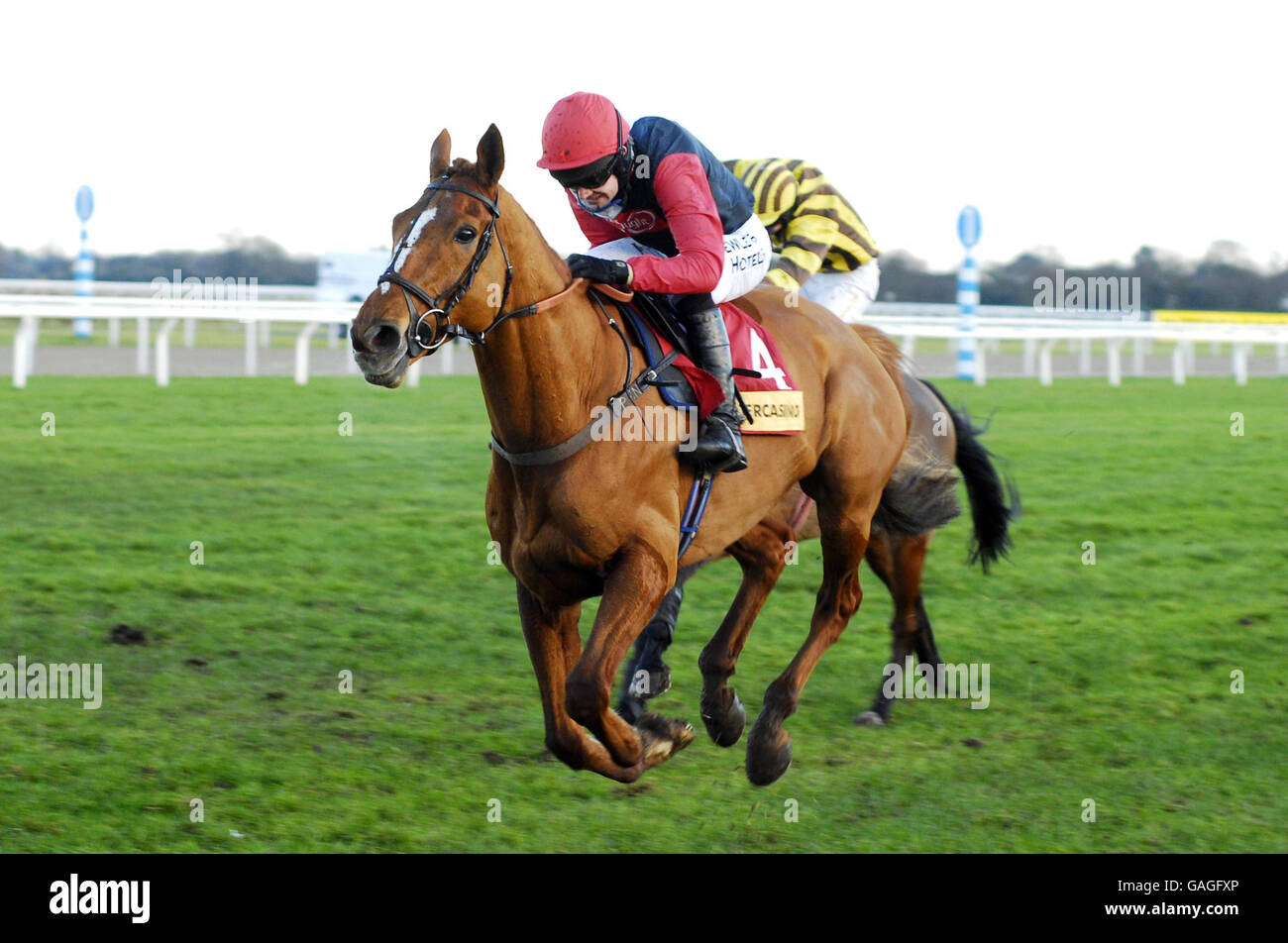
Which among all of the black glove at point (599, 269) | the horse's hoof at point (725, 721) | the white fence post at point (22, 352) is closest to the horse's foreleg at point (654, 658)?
the horse's hoof at point (725, 721)

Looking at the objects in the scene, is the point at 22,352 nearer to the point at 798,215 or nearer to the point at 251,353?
the point at 251,353

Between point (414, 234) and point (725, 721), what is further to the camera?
point (725, 721)

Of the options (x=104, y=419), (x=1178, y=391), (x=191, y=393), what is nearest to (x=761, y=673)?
(x=104, y=419)

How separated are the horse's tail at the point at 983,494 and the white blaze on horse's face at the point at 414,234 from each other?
320 centimetres

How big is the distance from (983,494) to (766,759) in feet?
7.50

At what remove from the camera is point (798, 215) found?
18.9 feet

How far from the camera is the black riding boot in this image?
4098 mm

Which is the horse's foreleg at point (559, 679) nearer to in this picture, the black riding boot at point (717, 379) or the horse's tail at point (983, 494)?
the black riding boot at point (717, 379)

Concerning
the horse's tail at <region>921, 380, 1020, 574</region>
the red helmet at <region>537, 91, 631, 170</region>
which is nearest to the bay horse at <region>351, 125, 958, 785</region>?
the red helmet at <region>537, 91, 631, 170</region>

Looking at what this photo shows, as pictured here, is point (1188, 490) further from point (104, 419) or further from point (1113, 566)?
point (104, 419)

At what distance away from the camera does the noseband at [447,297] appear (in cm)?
334

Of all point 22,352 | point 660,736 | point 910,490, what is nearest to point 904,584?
point 910,490

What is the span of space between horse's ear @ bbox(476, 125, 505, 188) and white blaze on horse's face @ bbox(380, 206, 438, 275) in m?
0.16
